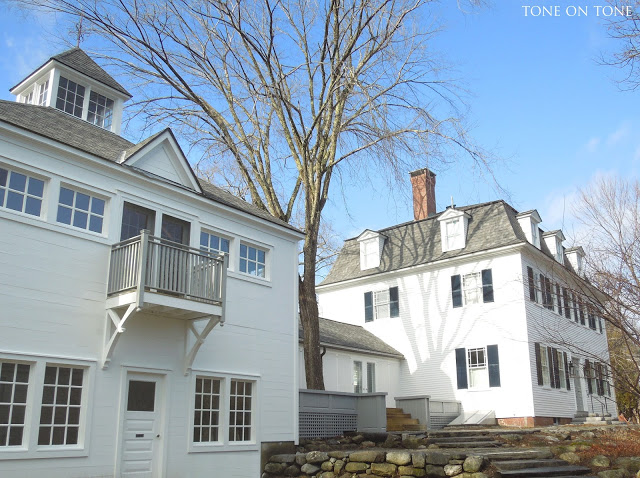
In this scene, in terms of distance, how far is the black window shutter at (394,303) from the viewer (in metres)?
24.9

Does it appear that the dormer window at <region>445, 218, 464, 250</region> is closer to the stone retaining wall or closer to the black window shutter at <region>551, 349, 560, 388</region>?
the black window shutter at <region>551, 349, 560, 388</region>

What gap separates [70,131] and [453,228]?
16.0m

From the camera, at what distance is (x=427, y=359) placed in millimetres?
23469

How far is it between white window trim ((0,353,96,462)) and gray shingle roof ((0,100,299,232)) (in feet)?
11.9

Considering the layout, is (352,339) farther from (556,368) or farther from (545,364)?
(556,368)

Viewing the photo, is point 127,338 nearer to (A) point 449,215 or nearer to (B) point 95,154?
(B) point 95,154

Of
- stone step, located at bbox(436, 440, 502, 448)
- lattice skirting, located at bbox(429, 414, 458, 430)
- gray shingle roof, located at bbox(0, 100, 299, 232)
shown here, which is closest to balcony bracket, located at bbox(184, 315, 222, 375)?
gray shingle roof, located at bbox(0, 100, 299, 232)

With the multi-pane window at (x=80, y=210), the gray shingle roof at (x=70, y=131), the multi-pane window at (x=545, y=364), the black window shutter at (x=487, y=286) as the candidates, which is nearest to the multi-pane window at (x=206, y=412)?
the multi-pane window at (x=80, y=210)

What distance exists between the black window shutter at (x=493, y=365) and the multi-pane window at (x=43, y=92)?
1636 cm

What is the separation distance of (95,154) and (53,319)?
9.91 feet

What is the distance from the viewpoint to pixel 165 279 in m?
10.7

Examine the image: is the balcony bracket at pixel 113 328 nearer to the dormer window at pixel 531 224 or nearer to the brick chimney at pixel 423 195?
the dormer window at pixel 531 224

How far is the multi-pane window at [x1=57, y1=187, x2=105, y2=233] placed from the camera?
10.4 m

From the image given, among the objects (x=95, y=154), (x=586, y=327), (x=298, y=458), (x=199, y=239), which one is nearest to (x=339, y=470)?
(x=298, y=458)
